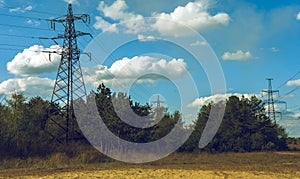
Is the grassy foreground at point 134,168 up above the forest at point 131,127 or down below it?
below

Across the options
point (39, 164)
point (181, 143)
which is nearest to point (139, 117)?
point (181, 143)

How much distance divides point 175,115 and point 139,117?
657 inches

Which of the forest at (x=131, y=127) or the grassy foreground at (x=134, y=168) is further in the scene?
the forest at (x=131, y=127)

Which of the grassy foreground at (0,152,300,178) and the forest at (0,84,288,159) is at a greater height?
the forest at (0,84,288,159)

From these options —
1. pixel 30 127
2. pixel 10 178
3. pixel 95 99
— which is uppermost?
pixel 95 99

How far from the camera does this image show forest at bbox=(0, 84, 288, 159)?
34.1 meters

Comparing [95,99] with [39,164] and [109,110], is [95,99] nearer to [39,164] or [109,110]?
[109,110]

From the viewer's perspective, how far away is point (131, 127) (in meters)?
48.7

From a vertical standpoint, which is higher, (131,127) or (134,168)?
(131,127)

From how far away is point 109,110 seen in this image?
163ft

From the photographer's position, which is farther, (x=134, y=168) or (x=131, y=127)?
(x=131, y=127)

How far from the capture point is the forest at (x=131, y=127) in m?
34.1

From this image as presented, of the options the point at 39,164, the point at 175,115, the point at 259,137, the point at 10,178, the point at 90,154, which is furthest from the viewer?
the point at 175,115

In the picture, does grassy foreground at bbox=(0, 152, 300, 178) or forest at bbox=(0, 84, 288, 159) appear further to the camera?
forest at bbox=(0, 84, 288, 159)
